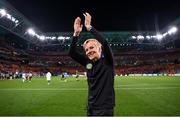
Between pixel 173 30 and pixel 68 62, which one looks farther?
pixel 68 62

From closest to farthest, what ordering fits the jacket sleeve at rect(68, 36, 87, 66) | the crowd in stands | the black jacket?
1. the black jacket
2. the jacket sleeve at rect(68, 36, 87, 66)
3. the crowd in stands

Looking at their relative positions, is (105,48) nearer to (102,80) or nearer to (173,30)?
(102,80)

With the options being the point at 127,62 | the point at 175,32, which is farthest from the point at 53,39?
the point at 175,32

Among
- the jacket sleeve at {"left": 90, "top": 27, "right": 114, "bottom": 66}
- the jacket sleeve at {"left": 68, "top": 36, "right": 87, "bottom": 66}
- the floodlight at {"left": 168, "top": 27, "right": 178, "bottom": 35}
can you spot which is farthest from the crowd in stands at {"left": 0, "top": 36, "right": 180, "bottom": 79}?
the jacket sleeve at {"left": 90, "top": 27, "right": 114, "bottom": 66}

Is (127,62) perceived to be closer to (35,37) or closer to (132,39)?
(132,39)

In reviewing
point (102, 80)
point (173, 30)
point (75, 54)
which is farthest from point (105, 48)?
point (173, 30)

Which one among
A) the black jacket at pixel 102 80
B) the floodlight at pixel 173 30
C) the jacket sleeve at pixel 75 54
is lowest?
the black jacket at pixel 102 80

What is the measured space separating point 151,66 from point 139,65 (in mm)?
5453

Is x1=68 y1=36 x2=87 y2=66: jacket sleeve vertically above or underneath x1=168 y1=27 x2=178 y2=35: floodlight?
underneath

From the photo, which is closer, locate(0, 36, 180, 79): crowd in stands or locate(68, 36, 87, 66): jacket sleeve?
locate(68, 36, 87, 66): jacket sleeve

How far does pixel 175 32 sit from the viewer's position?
78500mm

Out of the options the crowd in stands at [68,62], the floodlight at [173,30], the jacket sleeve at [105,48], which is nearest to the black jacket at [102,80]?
the jacket sleeve at [105,48]

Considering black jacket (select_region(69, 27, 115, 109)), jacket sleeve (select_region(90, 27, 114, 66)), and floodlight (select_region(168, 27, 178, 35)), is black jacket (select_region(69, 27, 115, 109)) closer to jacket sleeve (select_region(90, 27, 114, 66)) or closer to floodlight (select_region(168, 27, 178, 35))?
jacket sleeve (select_region(90, 27, 114, 66))

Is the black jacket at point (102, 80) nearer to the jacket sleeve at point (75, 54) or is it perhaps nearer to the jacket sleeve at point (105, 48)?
the jacket sleeve at point (105, 48)
